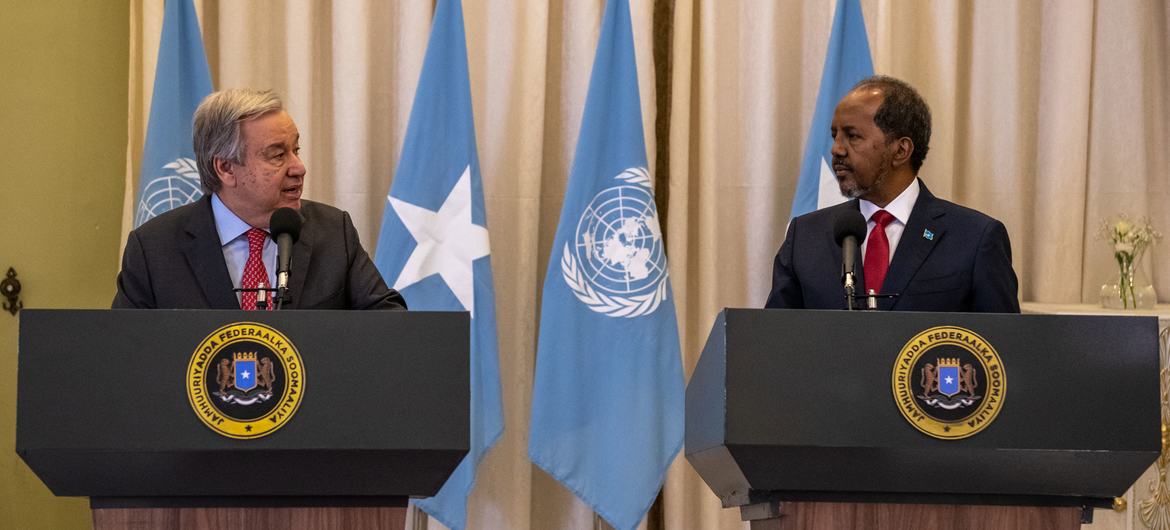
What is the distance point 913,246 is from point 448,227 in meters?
1.98

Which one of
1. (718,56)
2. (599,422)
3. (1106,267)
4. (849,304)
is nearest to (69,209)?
(599,422)

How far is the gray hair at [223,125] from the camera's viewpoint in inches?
131

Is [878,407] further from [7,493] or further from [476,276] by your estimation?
[7,493]

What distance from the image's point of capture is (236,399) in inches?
91.1

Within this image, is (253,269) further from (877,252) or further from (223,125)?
(877,252)

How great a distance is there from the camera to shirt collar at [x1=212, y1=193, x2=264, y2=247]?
3.30m

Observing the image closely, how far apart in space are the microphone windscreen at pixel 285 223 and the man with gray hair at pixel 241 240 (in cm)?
49

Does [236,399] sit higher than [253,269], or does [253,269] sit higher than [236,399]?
[253,269]

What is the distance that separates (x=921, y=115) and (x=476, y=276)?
1.84 meters

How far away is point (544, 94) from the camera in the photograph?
5164 mm

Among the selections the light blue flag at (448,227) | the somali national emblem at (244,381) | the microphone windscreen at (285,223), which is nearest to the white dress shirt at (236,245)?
the microphone windscreen at (285,223)

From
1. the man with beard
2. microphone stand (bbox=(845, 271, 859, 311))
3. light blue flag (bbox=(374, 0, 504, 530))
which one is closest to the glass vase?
the man with beard

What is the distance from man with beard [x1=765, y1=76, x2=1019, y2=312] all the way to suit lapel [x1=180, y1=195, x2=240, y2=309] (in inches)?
63.0

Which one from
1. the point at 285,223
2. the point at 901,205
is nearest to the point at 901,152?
the point at 901,205
